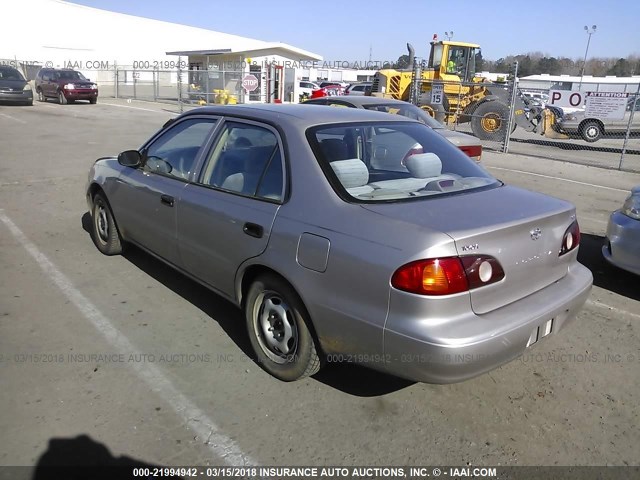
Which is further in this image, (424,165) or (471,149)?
(471,149)

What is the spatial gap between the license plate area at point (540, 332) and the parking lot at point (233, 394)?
50cm

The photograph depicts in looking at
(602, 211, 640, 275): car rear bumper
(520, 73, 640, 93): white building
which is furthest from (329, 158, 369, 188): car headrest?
(520, 73, 640, 93): white building

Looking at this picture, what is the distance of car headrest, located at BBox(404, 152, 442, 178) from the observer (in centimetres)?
349

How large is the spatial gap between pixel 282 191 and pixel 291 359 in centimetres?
100

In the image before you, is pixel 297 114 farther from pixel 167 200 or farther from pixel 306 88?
pixel 306 88

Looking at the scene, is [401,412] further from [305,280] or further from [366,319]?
[305,280]

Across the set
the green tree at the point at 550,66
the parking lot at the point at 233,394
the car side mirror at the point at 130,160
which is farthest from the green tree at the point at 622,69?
the car side mirror at the point at 130,160

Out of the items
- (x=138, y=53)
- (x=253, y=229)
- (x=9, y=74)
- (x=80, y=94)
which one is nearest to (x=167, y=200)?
(x=253, y=229)

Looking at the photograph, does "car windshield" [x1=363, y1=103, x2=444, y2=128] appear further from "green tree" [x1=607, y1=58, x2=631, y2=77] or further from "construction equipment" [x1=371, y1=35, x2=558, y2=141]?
"green tree" [x1=607, y1=58, x2=631, y2=77]

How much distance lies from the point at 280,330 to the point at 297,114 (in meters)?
1.40

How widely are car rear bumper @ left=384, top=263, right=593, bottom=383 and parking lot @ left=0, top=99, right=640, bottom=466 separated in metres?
0.48

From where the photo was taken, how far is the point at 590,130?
1720 centimetres

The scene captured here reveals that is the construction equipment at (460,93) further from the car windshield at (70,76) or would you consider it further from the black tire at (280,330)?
the car windshield at (70,76)

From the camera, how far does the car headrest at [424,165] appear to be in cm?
349
